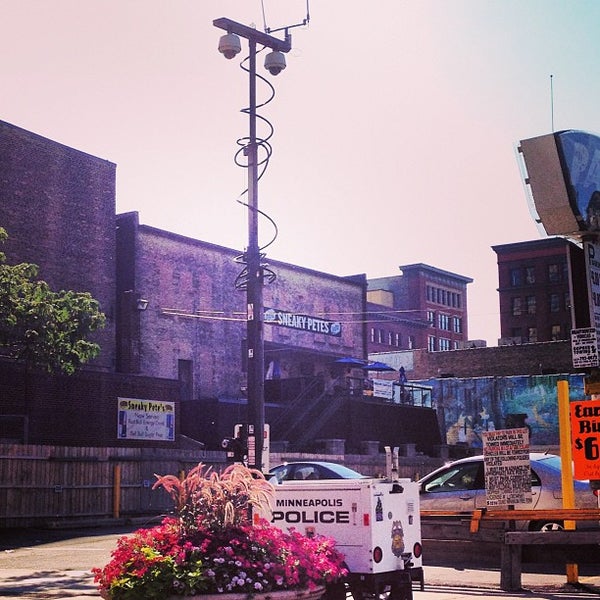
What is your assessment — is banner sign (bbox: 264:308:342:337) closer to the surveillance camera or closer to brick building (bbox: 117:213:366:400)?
brick building (bbox: 117:213:366:400)

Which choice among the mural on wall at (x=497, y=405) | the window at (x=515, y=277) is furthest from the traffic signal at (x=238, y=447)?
the window at (x=515, y=277)

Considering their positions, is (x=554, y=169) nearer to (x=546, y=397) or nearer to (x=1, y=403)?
(x=1, y=403)

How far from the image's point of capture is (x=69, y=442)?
38375mm

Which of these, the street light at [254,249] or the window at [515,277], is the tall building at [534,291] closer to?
the window at [515,277]

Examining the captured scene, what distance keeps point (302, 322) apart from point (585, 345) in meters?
45.2

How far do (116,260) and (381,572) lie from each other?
38805mm

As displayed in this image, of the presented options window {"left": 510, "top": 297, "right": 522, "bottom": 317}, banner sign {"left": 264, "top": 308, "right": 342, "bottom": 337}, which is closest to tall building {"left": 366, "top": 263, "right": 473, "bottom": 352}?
window {"left": 510, "top": 297, "right": 522, "bottom": 317}

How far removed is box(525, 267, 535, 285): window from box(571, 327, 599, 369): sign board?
87.6m

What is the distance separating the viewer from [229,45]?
696 inches

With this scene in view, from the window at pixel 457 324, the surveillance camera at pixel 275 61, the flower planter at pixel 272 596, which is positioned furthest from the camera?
the window at pixel 457 324

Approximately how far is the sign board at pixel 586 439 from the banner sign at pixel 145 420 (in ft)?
97.9

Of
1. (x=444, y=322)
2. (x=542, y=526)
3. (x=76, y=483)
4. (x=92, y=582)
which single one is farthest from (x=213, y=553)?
(x=444, y=322)

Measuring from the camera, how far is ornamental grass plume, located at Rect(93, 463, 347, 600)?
303 inches

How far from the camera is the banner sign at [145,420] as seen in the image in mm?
40625
